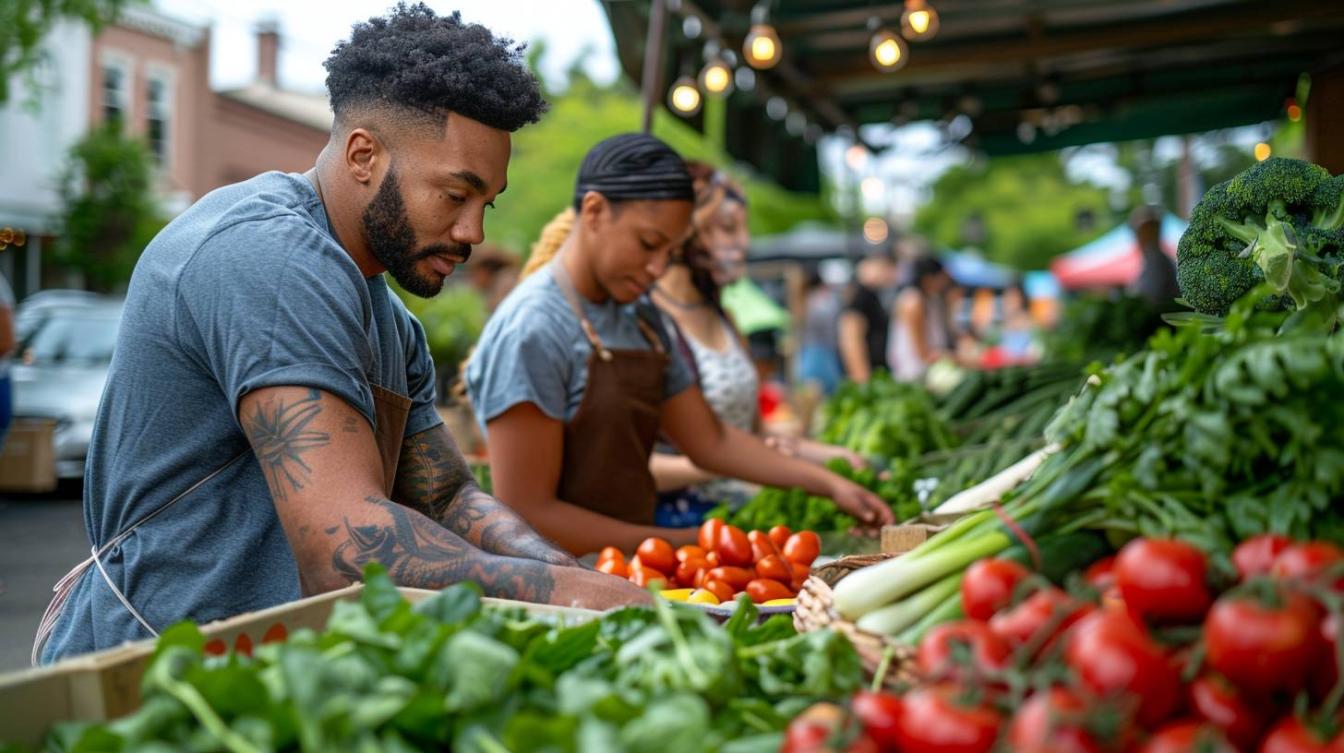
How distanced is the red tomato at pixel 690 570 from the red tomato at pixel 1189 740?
1948mm

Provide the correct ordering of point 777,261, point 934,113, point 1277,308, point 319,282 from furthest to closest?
1. point 777,261
2. point 934,113
3. point 1277,308
4. point 319,282

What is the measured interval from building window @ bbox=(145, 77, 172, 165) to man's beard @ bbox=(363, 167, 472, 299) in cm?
2594

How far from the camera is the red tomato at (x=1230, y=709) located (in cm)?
136

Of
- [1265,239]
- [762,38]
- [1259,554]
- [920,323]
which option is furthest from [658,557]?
[920,323]

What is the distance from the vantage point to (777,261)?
2080 centimetres

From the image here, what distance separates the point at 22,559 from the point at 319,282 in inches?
289

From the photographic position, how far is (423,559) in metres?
2.08

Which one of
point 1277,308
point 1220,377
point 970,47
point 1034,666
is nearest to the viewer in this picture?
point 1034,666

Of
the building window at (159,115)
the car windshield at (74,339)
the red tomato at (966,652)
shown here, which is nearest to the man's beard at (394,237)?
the red tomato at (966,652)

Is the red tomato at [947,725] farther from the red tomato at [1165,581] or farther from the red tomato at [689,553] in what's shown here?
the red tomato at [689,553]

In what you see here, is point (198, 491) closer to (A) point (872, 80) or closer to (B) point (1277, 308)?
(B) point (1277, 308)

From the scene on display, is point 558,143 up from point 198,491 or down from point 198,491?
up

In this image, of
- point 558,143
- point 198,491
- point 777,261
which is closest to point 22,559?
point 198,491

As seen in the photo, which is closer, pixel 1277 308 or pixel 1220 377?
pixel 1220 377
